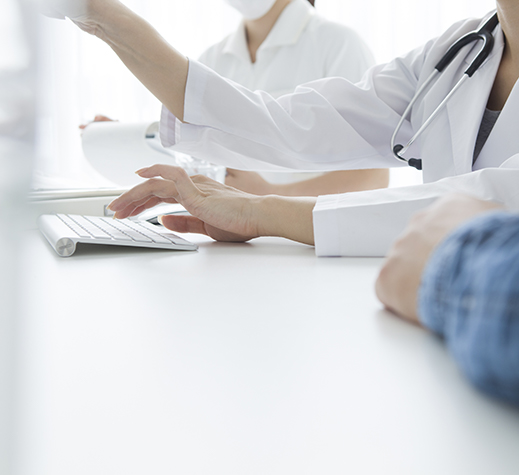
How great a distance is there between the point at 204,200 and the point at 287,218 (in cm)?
12

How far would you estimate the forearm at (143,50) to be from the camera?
30.4 inches

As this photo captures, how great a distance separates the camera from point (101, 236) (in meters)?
0.62

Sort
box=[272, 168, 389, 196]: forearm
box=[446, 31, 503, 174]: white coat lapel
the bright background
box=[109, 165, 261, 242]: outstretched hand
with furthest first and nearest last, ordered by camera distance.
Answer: the bright background → box=[272, 168, 389, 196]: forearm → box=[446, 31, 503, 174]: white coat lapel → box=[109, 165, 261, 242]: outstretched hand

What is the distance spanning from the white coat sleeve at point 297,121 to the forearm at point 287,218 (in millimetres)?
260

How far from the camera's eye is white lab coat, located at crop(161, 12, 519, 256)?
0.79 m

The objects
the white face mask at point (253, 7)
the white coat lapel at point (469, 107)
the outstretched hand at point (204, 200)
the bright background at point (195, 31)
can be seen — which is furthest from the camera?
the bright background at point (195, 31)

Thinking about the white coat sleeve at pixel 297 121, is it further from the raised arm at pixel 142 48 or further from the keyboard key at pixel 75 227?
the keyboard key at pixel 75 227

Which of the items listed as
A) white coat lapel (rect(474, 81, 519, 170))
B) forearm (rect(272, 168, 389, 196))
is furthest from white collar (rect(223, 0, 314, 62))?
white coat lapel (rect(474, 81, 519, 170))

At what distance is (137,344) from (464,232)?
7.7 inches

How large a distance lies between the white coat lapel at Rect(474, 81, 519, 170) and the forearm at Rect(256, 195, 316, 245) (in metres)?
0.31

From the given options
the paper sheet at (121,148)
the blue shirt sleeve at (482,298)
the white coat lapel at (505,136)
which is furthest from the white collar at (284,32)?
the blue shirt sleeve at (482,298)

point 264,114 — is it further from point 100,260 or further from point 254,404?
point 254,404

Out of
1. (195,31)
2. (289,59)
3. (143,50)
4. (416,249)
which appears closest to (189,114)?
(143,50)

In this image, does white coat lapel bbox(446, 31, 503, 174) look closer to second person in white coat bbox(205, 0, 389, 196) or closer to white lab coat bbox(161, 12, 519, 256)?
white lab coat bbox(161, 12, 519, 256)
